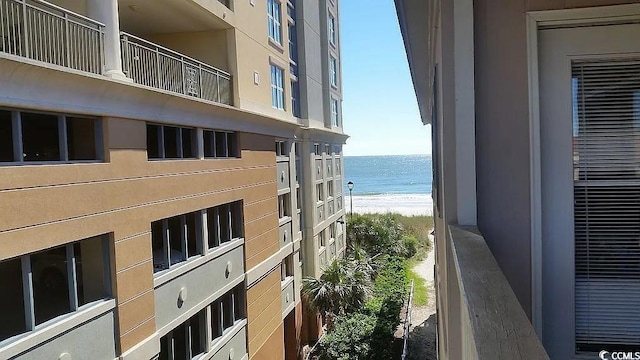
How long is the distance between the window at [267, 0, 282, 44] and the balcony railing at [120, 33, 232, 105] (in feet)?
14.0

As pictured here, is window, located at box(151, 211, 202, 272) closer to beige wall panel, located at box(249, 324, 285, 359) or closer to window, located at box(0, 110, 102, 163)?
window, located at box(0, 110, 102, 163)

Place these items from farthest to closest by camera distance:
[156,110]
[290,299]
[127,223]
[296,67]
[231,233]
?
[296,67]
[290,299]
[231,233]
[156,110]
[127,223]

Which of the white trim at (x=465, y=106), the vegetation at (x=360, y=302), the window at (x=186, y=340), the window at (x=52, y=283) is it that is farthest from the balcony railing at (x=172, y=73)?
the vegetation at (x=360, y=302)

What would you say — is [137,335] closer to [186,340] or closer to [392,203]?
[186,340]

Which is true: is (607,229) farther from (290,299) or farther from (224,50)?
Answer: (290,299)

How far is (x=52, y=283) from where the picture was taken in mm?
6184

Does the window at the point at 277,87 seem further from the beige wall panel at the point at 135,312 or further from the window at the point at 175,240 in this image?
the beige wall panel at the point at 135,312

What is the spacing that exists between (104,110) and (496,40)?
6.20 metres

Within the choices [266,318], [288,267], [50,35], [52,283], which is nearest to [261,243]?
[266,318]

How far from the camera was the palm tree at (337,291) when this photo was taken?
56.2ft

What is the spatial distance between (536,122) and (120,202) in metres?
6.62

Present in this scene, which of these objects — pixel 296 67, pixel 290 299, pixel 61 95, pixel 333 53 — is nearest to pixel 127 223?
pixel 61 95

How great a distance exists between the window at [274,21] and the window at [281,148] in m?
3.44

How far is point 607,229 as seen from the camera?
2.37 m
